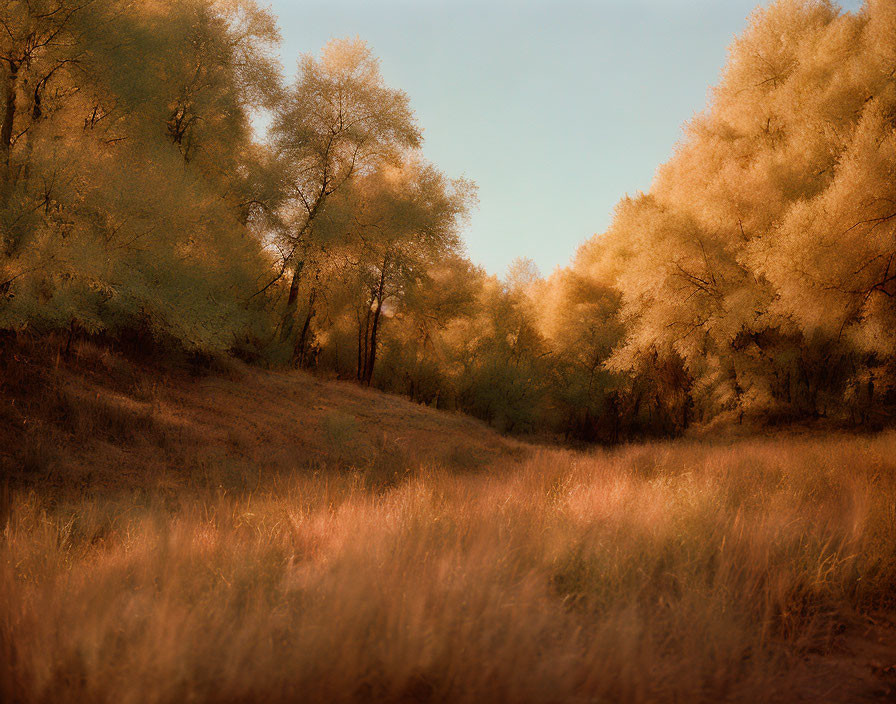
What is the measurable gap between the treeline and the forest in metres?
0.10

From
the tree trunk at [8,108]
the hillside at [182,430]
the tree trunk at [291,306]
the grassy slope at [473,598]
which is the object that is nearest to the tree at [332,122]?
the tree trunk at [291,306]

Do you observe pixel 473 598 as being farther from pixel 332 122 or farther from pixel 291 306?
pixel 332 122

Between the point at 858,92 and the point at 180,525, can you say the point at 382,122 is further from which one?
the point at 180,525

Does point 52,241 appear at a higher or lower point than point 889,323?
lower

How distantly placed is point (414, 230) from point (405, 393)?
10.6 meters

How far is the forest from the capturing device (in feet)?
7.57

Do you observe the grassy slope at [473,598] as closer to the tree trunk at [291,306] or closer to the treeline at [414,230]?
the treeline at [414,230]

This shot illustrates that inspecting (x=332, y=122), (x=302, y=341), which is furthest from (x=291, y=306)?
(x=332, y=122)

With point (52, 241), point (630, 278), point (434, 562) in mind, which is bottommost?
point (434, 562)

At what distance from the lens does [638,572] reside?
3.12m

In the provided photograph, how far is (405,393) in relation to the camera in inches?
1101

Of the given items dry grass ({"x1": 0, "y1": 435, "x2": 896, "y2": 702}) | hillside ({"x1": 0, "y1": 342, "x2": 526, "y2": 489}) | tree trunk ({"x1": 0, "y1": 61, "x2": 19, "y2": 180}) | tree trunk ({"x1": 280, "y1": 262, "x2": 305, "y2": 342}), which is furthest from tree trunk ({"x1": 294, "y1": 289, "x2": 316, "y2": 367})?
dry grass ({"x1": 0, "y1": 435, "x2": 896, "y2": 702})

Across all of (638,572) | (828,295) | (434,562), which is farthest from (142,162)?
(828,295)

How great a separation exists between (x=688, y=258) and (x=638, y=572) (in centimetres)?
1418
